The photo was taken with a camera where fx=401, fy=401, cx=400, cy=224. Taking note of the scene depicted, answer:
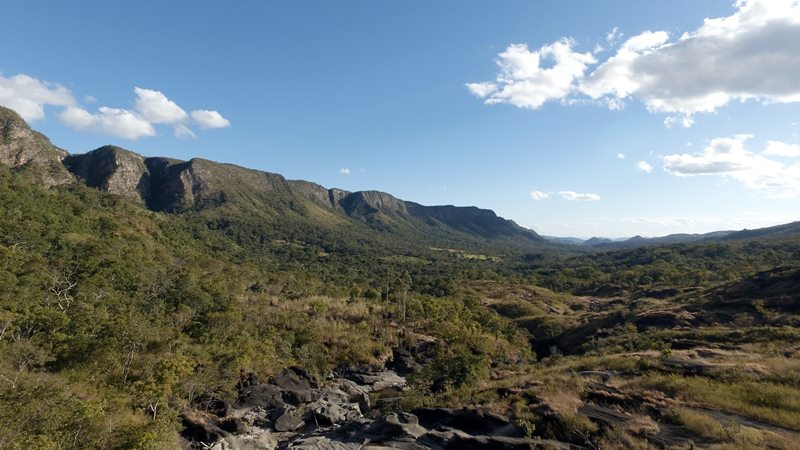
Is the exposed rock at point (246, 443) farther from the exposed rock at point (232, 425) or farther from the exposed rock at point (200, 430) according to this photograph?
the exposed rock at point (232, 425)

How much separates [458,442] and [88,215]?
443 ft

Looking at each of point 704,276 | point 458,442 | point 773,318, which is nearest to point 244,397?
point 458,442

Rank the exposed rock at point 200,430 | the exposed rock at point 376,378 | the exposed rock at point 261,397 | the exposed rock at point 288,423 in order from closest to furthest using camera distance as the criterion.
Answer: the exposed rock at point 200,430
the exposed rock at point 288,423
the exposed rock at point 261,397
the exposed rock at point 376,378

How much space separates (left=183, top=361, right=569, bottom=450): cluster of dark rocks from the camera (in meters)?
22.0

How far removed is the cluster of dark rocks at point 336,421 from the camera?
72.2 feet

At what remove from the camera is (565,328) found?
8925 cm

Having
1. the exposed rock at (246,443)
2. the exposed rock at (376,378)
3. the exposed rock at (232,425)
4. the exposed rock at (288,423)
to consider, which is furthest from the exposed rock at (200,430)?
the exposed rock at (376,378)

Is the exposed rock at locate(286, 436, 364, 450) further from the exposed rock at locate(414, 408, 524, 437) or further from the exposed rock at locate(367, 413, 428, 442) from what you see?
the exposed rock at locate(414, 408, 524, 437)

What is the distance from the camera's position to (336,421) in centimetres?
4316

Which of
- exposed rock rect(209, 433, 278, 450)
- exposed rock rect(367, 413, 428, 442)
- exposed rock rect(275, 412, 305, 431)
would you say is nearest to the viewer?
exposed rock rect(367, 413, 428, 442)

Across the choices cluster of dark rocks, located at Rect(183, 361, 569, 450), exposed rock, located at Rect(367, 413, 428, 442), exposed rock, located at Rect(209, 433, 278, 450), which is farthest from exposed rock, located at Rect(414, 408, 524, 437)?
exposed rock, located at Rect(209, 433, 278, 450)

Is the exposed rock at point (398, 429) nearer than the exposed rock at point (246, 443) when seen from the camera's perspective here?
Yes

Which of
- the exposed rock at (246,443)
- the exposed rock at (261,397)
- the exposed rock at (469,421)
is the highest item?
the exposed rock at (469,421)

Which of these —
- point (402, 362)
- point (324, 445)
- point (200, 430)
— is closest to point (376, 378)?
point (402, 362)
